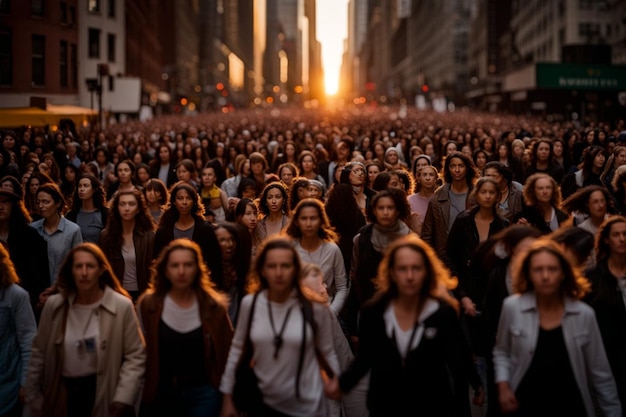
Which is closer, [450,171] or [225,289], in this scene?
[225,289]

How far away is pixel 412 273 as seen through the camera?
17.6 ft

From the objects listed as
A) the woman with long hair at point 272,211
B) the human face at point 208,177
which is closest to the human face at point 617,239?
the woman with long hair at point 272,211

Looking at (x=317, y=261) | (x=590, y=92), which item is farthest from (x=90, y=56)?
(x=317, y=261)

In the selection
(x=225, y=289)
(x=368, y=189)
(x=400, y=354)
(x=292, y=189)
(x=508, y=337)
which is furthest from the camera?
(x=368, y=189)

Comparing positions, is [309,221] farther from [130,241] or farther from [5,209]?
[5,209]

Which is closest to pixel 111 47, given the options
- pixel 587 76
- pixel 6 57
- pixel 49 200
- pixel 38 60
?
pixel 38 60

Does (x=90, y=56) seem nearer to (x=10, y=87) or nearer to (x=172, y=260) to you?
(x=10, y=87)

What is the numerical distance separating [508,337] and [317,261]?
2.55m

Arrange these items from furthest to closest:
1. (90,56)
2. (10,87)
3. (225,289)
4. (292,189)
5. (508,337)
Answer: (90,56), (10,87), (292,189), (225,289), (508,337)

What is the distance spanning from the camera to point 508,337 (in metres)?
5.66

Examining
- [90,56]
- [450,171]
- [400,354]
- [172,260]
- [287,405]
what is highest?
[90,56]

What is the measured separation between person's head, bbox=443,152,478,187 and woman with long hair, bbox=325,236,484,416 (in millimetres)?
5161

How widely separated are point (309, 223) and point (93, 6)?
5435cm

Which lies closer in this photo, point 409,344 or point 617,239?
point 409,344
